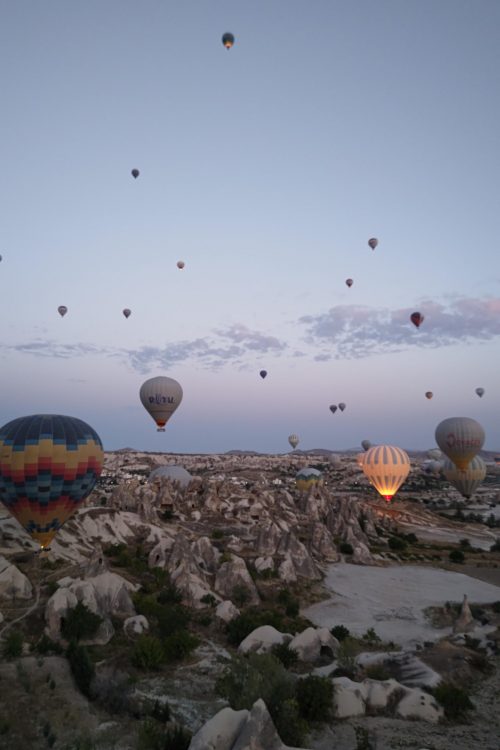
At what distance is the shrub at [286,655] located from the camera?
20.9m

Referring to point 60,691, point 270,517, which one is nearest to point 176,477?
point 270,517

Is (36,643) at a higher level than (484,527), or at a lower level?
higher

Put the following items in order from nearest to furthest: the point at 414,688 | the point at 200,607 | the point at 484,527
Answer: the point at 414,688 < the point at 200,607 < the point at 484,527

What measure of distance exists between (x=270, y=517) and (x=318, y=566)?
2073 centimetres

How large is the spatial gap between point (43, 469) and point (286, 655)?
1771 centimetres

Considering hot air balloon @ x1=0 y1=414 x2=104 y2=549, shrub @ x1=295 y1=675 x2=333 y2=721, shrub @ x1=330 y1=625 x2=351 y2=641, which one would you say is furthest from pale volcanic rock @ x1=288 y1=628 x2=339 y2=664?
hot air balloon @ x1=0 y1=414 x2=104 y2=549

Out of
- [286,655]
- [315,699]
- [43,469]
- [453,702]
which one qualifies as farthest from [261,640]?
[43,469]

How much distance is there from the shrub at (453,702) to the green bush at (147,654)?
11208mm

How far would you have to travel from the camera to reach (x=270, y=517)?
64.5 meters

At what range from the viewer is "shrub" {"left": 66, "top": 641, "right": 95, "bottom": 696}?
667 inches

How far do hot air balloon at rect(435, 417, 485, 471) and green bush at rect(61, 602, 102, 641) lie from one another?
178 feet

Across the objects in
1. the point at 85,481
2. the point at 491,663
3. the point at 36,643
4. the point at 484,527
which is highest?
the point at 85,481

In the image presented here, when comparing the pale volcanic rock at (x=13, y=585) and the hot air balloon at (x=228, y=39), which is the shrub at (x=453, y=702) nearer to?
the pale volcanic rock at (x=13, y=585)

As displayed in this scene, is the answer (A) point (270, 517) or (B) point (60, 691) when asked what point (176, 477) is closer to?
A: (A) point (270, 517)
